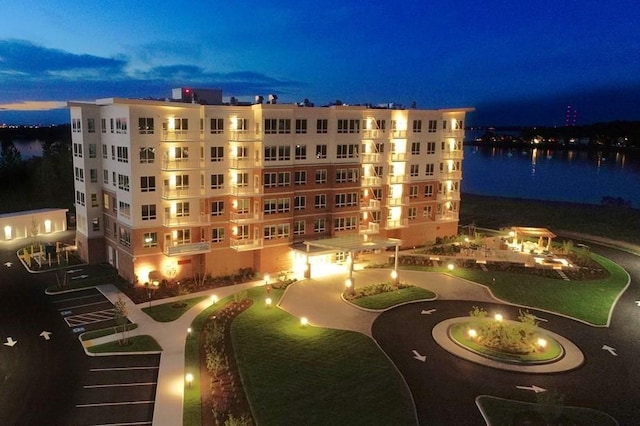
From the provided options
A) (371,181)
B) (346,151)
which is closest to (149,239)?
(346,151)

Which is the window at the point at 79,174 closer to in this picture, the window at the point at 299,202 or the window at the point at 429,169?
the window at the point at 299,202

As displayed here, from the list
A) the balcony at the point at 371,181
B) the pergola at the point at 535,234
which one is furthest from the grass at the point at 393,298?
the pergola at the point at 535,234

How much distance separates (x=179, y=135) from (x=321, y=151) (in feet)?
52.1

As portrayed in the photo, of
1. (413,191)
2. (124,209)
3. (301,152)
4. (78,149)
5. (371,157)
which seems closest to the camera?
(124,209)

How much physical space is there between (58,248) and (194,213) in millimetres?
19699

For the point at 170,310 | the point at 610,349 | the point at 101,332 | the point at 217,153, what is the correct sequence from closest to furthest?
1. the point at 610,349
2. the point at 101,332
3. the point at 170,310
4. the point at 217,153

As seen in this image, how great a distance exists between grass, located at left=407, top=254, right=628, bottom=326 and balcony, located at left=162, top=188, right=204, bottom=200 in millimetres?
25272

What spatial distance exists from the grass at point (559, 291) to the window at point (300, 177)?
16.0 metres

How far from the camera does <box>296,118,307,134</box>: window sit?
52062 millimetres

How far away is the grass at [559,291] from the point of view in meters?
42.4

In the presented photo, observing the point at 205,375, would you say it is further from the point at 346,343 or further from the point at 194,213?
the point at 194,213

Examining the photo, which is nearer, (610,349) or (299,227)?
(610,349)

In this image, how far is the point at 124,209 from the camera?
46.5m

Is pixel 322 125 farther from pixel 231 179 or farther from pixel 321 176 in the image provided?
pixel 231 179
